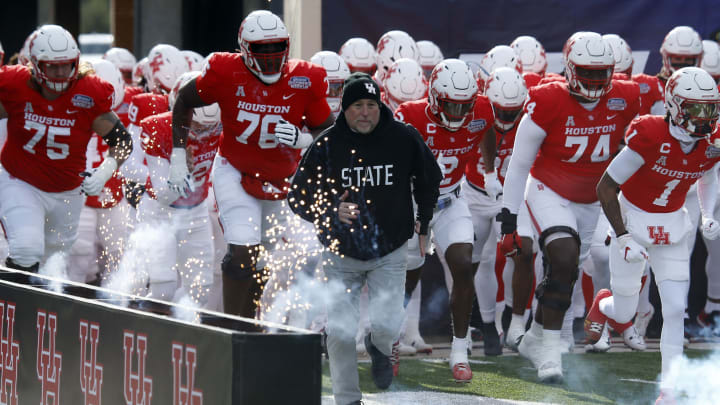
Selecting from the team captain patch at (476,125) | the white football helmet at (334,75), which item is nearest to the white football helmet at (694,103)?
the team captain patch at (476,125)

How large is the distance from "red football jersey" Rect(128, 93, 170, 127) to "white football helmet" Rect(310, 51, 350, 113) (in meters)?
1.17

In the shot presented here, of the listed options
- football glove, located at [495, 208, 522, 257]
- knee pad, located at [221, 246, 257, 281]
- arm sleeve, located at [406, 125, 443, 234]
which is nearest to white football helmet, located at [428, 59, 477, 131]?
football glove, located at [495, 208, 522, 257]

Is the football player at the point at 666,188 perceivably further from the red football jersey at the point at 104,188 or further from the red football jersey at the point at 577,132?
the red football jersey at the point at 104,188

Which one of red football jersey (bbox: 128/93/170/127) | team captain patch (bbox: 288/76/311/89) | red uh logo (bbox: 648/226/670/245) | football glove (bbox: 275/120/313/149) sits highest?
team captain patch (bbox: 288/76/311/89)

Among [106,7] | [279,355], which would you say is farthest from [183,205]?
[106,7]

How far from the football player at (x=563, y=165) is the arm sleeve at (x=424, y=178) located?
122 centimetres

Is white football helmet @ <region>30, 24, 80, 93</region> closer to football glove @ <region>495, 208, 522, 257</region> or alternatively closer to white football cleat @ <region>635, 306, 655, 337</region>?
football glove @ <region>495, 208, 522, 257</region>

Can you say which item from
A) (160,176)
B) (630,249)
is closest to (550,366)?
(630,249)

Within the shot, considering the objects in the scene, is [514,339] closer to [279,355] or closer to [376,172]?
[376,172]

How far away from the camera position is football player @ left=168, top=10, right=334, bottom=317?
6707 mm

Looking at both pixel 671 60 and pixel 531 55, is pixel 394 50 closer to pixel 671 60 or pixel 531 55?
pixel 531 55

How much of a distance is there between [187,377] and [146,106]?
481 centimetres

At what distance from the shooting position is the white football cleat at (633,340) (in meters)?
8.16

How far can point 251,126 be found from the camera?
6.81 m
